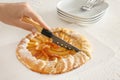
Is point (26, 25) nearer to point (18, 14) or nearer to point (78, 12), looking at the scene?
point (18, 14)

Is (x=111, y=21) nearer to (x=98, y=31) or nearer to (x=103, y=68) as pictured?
(x=98, y=31)

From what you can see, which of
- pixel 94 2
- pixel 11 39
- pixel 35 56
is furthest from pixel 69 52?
pixel 94 2

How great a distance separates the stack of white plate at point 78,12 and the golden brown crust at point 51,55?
0.09 meters

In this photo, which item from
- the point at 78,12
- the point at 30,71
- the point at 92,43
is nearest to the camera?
the point at 30,71

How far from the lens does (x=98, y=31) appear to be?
1047 mm

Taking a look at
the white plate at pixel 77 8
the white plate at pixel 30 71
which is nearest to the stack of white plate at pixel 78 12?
the white plate at pixel 77 8

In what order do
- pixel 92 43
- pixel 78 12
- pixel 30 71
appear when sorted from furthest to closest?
pixel 78 12 < pixel 92 43 < pixel 30 71

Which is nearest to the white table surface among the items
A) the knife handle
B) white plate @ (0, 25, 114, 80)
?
white plate @ (0, 25, 114, 80)

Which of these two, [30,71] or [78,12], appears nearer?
[30,71]

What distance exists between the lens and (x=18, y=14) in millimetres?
917

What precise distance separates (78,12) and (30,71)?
0.39 m

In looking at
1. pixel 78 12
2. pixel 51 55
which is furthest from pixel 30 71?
pixel 78 12

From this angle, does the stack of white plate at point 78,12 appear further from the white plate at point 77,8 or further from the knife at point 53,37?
the knife at point 53,37

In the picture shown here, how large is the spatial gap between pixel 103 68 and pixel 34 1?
539mm
